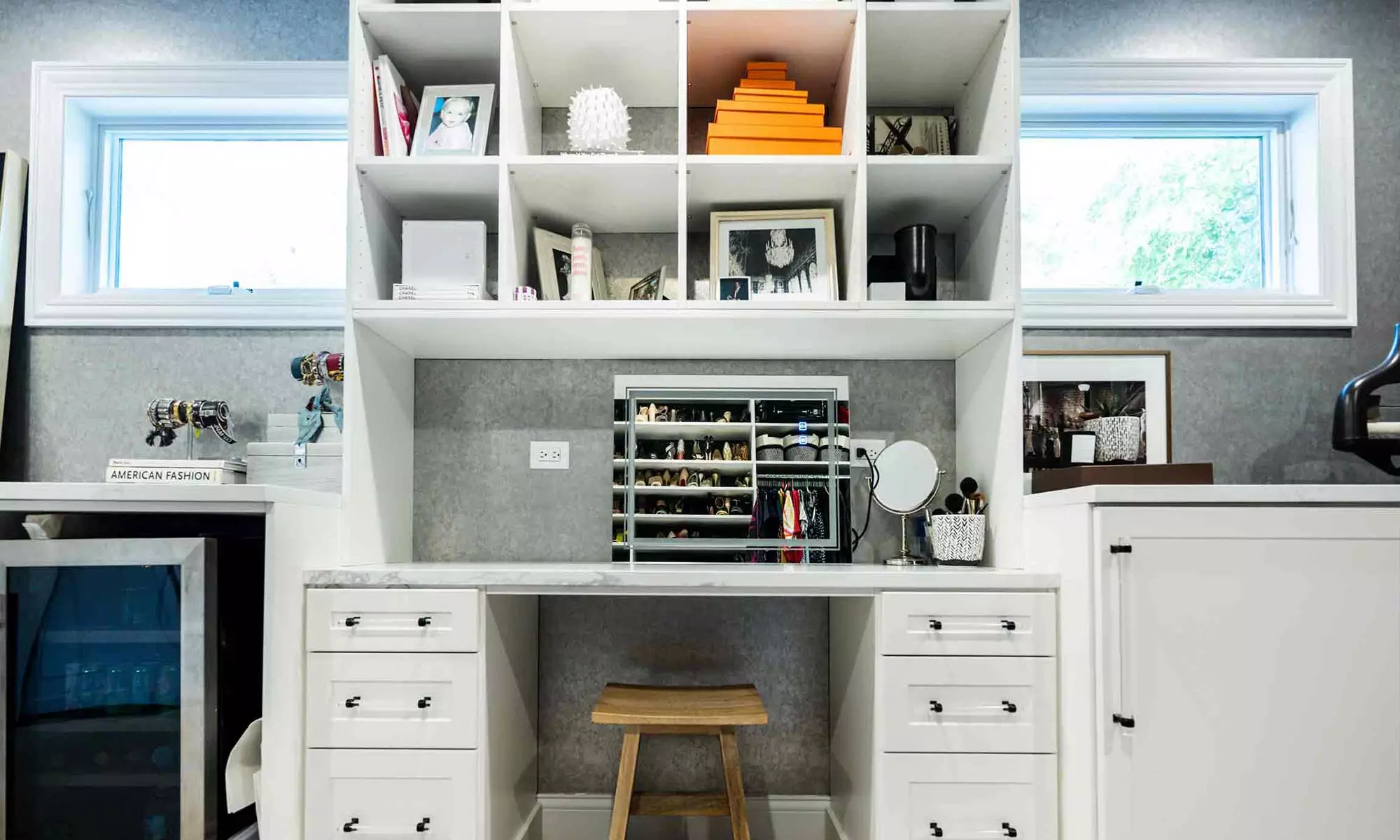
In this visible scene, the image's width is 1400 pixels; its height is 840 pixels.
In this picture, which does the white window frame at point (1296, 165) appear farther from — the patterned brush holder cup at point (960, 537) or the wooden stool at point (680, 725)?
the wooden stool at point (680, 725)

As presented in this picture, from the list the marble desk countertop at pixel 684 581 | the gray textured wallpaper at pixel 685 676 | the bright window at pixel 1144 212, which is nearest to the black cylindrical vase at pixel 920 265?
the bright window at pixel 1144 212

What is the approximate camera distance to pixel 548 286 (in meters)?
2.23

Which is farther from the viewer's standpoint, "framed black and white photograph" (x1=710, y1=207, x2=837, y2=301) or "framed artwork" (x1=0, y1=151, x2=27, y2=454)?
"framed artwork" (x1=0, y1=151, x2=27, y2=454)

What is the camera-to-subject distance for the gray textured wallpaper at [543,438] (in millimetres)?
2414

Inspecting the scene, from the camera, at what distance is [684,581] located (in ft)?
6.00

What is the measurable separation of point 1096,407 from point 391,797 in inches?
78.0

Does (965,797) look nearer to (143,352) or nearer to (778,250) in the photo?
(778,250)

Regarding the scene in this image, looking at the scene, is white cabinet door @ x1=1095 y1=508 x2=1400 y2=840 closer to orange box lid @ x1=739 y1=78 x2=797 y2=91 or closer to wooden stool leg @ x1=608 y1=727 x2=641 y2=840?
wooden stool leg @ x1=608 y1=727 x2=641 y2=840

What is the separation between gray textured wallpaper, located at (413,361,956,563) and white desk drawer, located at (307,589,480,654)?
0.58 m

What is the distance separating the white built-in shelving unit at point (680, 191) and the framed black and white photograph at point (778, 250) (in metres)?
0.05

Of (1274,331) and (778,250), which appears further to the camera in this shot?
(1274,331)

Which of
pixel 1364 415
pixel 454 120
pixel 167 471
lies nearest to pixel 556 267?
pixel 454 120

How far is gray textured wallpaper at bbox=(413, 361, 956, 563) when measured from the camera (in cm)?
241

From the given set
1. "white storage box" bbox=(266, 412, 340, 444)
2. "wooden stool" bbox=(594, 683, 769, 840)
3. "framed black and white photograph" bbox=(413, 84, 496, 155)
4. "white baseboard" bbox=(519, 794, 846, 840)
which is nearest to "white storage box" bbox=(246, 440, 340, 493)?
"white storage box" bbox=(266, 412, 340, 444)
